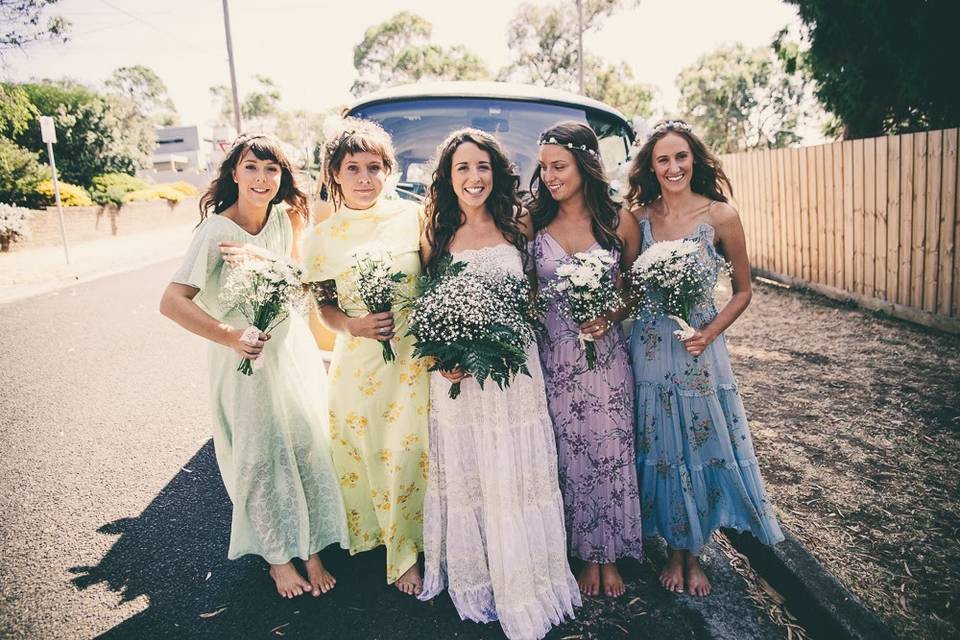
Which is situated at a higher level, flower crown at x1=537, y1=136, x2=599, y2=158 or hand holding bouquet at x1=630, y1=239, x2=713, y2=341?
flower crown at x1=537, y1=136, x2=599, y2=158

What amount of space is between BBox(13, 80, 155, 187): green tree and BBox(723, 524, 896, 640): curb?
2959 cm

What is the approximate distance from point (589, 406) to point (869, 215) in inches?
258

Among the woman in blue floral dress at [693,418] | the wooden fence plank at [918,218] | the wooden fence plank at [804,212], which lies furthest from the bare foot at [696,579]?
the wooden fence plank at [804,212]

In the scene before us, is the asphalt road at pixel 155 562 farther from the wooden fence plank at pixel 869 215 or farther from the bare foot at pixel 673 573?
the wooden fence plank at pixel 869 215

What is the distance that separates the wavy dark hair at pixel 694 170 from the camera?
3.13 meters

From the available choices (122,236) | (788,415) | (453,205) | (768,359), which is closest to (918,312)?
(768,359)

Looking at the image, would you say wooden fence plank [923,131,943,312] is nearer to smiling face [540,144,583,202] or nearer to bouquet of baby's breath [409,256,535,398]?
A: smiling face [540,144,583,202]

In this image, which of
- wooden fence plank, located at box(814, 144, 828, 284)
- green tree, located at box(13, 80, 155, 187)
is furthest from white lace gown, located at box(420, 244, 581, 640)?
green tree, located at box(13, 80, 155, 187)

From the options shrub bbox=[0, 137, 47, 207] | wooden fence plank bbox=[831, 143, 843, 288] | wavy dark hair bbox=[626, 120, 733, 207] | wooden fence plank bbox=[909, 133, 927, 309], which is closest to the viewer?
wavy dark hair bbox=[626, 120, 733, 207]

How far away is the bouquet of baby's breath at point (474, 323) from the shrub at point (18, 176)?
65.2 feet

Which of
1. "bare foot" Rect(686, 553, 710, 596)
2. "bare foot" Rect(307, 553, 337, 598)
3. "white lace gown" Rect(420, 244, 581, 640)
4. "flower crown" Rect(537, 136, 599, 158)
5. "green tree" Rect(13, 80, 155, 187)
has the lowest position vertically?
"bare foot" Rect(686, 553, 710, 596)

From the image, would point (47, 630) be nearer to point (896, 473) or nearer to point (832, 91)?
point (896, 473)

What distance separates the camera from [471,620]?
8.98ft

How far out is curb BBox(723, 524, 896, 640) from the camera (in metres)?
2.49
